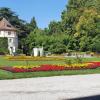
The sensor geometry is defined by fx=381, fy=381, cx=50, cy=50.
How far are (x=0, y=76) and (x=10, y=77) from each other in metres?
0.62

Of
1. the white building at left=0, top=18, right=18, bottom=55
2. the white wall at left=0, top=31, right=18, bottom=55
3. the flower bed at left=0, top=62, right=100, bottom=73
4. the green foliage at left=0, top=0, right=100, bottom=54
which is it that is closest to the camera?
the flower bed at left=0, top=62, right=100, bottom=73

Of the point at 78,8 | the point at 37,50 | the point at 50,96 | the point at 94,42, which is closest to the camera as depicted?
the point at 50,96

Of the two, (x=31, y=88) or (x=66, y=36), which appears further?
(x=66, y=36)

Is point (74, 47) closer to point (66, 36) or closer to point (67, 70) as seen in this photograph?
point (66, 36)

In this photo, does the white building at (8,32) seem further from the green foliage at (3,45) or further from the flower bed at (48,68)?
the flower bed at (48,68)

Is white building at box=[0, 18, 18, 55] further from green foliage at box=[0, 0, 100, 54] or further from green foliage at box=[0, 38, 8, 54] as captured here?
green foliage at box=[0, 38, 8, 54]

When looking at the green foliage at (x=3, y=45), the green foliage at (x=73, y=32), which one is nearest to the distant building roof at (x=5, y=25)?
the green foliage at (x=73, y=32)

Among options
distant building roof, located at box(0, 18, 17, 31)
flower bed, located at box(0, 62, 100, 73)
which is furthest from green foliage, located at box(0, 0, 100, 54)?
flower bed, located at box(0, 62, 100, 73)

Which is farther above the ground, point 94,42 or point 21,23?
point 21,23

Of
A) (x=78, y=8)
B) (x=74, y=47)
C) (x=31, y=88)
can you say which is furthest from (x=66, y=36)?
(x=31, y=88)

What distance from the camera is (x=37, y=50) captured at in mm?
57281

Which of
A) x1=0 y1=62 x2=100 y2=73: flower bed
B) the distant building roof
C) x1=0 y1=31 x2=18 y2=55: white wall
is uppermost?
the distant building roof

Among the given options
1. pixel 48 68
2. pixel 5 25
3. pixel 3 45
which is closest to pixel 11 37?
pixel 5 25

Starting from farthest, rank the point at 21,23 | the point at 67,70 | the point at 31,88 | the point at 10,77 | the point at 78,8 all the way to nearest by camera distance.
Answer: the point at 21,23, the point at 78,8, the point at 67,70, the point at 10,77, the point at 31,88
